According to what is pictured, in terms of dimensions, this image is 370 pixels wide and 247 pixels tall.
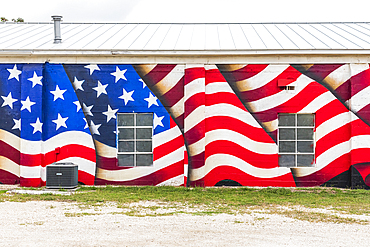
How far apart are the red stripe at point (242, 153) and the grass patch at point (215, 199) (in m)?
0.89

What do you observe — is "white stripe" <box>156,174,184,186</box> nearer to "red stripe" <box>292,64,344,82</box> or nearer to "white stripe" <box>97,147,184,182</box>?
"white stripe" <box>97,147,184,182</box>

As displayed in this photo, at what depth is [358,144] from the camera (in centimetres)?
1222

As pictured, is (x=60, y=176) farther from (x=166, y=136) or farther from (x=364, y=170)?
(x=364, y=170)

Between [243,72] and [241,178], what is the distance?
10.3 feet

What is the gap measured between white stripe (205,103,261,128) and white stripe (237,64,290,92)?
64 centimetres

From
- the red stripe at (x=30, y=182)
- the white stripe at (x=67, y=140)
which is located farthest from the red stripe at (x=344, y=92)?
the red stripe at (x=30, y=182)

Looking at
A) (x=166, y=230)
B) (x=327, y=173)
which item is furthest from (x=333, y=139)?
(x=166, y=230)

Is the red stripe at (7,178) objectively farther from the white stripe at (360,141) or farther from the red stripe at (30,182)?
the white stripe at (360,141)

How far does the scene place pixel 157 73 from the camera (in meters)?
12.5

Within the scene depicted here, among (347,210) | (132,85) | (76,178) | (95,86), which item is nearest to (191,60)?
(132,85)

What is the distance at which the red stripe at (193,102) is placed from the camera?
484 inches

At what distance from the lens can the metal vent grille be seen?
38.5 ft

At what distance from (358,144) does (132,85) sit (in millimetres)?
6885
